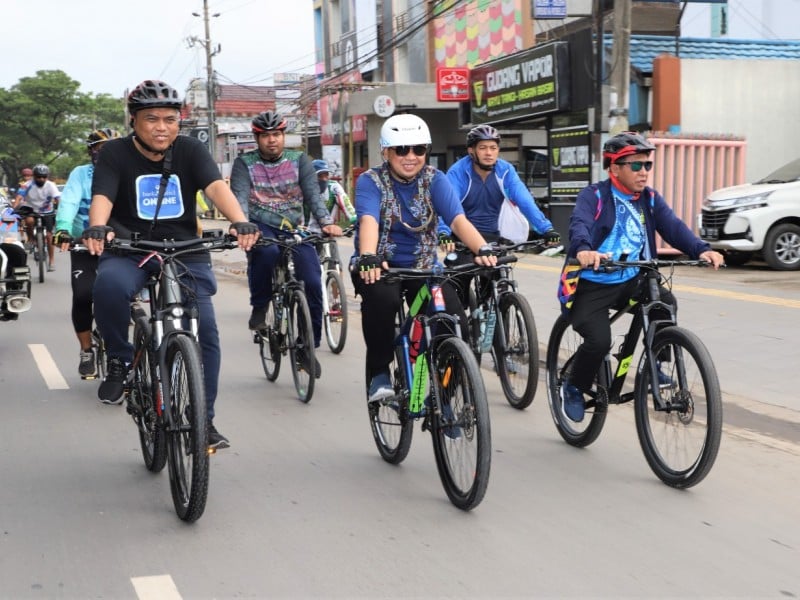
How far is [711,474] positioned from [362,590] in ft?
7.75

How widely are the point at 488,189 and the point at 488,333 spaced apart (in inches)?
43.0

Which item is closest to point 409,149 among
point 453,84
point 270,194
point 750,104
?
point 270,194

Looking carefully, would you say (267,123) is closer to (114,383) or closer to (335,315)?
(335,315)

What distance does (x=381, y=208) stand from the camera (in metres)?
5.30

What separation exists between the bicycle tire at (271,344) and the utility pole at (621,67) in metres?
8.75

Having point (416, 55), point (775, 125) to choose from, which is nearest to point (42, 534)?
point (775, 125)

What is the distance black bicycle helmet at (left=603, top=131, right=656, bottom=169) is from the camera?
5113mm

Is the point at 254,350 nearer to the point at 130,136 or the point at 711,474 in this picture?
the point at 130,136

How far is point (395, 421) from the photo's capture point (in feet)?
17.4

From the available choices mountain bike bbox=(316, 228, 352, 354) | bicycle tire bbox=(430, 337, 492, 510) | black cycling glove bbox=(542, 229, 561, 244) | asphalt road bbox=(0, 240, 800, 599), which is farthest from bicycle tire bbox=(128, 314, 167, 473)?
mountain bike bbox=(316, 228, 352, 354)

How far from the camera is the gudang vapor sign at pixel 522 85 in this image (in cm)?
1897

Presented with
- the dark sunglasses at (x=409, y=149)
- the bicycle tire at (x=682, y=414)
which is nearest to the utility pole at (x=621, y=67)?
the dark sunglasses at (x=409, y=149)

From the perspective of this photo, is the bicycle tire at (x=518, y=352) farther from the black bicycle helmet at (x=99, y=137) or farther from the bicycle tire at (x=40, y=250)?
the bicycle tire at (x=40, y=250)

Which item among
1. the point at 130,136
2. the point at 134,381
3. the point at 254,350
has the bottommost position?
the point at 254,350
